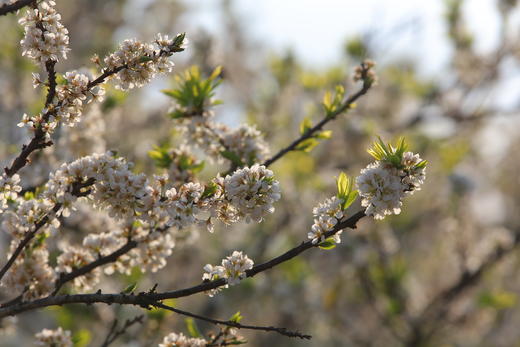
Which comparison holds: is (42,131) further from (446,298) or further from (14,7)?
(446,298)

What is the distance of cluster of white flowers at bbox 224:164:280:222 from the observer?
2.28m

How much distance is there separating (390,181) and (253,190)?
58 cm

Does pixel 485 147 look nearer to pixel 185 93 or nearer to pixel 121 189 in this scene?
pixel 185 93

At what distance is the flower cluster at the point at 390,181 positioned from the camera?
212 cm

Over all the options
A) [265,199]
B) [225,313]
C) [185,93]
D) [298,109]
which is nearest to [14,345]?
[225,313]

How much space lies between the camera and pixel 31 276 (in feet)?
9.36

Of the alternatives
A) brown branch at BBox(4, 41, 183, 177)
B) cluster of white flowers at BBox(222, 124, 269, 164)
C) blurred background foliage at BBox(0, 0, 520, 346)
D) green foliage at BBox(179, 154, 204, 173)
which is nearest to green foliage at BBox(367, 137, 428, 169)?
brown branch at BBox(4, 41, 183, 177)

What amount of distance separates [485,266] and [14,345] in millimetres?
11834

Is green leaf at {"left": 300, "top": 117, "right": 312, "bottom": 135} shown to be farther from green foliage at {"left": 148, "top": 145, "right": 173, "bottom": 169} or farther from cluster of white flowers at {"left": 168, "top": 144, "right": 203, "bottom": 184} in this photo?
green foliage at {"left": 148, "top": 145, "right": 173, "bottom": 169}

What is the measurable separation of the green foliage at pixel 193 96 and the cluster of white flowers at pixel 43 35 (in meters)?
1.17

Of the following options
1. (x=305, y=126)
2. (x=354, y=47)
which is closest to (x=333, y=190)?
(x=354, y=47)

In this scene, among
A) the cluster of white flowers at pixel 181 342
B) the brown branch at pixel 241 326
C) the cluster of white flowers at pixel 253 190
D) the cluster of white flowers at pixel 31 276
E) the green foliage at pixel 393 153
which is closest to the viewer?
the brown branch at pixel 241 326

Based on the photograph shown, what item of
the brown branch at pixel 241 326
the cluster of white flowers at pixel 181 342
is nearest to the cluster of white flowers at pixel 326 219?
the brown branch at pixel 241 326

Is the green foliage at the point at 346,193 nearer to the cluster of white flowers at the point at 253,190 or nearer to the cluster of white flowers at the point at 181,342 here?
the cluster of white flowers at the point at 253,190
